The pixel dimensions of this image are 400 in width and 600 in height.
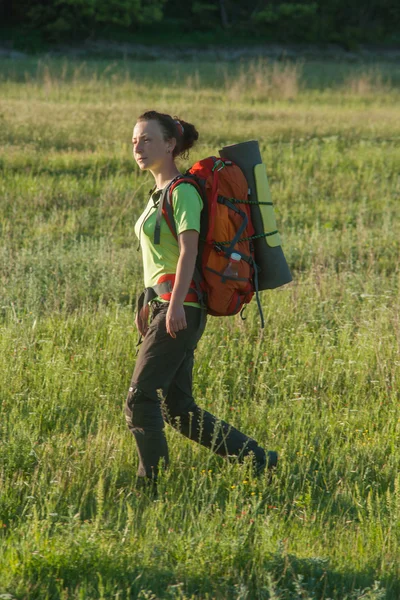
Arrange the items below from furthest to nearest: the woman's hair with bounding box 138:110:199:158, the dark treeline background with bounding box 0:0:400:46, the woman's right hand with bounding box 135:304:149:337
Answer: the dark treeline background with bounding box 0:0:400:46 → the woman's right hand with bounding box 135:304:149:337 → the woman's hair with bounding box 138:110:199:158

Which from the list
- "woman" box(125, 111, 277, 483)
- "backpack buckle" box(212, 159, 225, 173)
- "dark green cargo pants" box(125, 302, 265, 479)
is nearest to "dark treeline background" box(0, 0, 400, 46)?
"woman" box(125, 111, 277, 483)

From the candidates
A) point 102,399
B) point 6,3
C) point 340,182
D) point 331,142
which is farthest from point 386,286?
point 6,3

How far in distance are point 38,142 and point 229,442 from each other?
995cm

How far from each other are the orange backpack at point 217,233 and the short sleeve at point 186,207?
0.12ft

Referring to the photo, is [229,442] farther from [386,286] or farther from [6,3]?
[6,3]

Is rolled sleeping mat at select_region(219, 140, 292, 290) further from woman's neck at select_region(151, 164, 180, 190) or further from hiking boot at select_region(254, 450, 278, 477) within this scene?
hiking boot at select_region(254, 450, 278, 477)

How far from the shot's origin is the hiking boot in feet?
13.6

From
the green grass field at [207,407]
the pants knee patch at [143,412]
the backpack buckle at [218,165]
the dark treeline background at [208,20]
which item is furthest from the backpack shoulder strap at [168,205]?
the dark treeline background at [208,20]

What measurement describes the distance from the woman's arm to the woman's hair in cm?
49

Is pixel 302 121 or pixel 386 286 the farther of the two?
pixel 302 121

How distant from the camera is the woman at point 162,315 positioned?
3.73 metres

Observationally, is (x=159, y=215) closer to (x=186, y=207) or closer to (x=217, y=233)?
(x=186, y=207)

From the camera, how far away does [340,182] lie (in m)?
11.9

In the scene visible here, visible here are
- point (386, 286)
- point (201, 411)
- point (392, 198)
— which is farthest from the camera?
point (392, 198)
